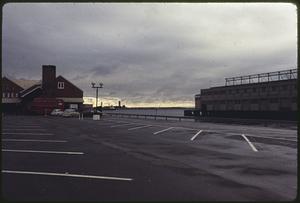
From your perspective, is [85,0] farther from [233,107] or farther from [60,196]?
[233,107]

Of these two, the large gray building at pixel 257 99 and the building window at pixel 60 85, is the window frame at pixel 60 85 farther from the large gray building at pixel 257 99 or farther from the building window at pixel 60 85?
the large gray building at pixel 257 99

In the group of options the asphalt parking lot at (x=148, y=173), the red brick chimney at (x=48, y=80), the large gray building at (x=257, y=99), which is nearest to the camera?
the asphalt parking lot at (x=148, y=173)

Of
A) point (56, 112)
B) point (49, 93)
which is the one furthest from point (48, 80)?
point (56, 112)

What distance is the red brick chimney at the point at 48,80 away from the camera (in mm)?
65438

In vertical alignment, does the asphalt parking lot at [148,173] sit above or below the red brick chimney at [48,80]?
below

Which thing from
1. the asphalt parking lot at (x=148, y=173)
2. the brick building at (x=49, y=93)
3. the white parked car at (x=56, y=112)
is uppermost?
the brick building at (x=49, y=93)

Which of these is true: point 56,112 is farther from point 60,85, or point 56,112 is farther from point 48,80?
point 60,85

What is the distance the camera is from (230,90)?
5559cm

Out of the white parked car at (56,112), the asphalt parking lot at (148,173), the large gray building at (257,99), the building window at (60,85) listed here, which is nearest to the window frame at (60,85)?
the building window at (60,85)

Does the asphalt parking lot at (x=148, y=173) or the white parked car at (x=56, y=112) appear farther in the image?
the white parked car at (x=56, y=112)

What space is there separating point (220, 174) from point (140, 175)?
2175 mm

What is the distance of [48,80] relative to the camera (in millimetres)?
65750

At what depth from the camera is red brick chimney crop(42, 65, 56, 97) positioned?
65.4 meters

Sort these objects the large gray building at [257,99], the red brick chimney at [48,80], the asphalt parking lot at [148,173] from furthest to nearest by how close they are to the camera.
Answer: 1. the red brick chimney at [48,80]
2. the large gray building at [257,99]
3. the asphalt parking lot at [148,173]
